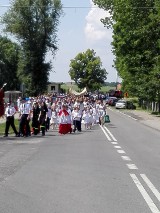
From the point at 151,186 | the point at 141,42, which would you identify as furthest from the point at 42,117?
the point at 141,42

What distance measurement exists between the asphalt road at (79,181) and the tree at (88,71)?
388 ft

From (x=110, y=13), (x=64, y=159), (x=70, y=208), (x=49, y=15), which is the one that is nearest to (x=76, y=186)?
(x=70, y=208)

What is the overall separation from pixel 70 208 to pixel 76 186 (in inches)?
80.0

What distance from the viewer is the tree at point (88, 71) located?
135250 millimetres

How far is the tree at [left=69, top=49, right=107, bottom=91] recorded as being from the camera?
444 ft

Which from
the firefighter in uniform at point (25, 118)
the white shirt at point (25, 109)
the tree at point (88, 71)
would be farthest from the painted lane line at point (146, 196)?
the tree at point (88, 71)

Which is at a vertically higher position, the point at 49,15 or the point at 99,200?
the point at 49,15

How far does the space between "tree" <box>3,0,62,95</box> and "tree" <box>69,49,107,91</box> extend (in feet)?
184

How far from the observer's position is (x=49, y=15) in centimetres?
7550

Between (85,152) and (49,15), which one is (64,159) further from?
(49,15)

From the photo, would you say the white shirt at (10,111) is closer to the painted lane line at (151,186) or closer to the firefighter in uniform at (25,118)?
the firefighter in uniform at (25,118)

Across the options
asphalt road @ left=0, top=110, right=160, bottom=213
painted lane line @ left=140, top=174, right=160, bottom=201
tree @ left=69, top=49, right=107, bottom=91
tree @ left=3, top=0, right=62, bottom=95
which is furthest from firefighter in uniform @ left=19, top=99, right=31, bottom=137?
tree @ left=69, top=49, right=107, bottom=91

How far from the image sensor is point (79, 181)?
1041 cm

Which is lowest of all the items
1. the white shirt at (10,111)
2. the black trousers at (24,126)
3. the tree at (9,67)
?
the black trousers at (24,126)
